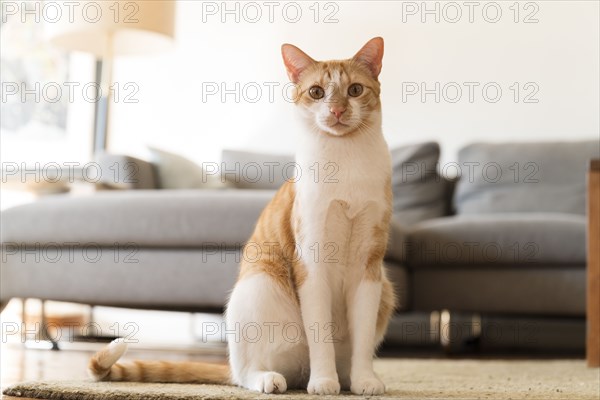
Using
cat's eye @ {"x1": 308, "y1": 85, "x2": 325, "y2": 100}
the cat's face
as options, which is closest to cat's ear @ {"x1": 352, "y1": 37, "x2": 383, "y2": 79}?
the cat's face

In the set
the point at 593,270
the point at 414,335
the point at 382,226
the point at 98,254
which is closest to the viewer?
→ the point at 382,226

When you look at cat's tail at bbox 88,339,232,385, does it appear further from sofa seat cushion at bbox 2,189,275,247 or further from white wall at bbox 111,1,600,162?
white wall at bbox 111,1,600,162

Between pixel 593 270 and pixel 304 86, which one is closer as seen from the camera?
pixel 304 86

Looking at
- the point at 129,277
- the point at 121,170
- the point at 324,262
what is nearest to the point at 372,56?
the point at 324,262

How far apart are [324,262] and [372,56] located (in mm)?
408

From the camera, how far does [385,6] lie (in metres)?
4.05

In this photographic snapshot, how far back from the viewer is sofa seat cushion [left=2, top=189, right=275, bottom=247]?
239 centimetres

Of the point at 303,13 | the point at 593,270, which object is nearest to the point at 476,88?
the point at 303,13

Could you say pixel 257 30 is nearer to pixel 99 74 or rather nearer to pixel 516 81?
pixel 99 74

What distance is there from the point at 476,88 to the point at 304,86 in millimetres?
2610

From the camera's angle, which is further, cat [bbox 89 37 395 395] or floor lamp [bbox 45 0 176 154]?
floor lamp [bbox 45 0 176 154]

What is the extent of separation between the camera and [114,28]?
3.65 metres

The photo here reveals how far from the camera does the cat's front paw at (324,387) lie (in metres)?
1.36

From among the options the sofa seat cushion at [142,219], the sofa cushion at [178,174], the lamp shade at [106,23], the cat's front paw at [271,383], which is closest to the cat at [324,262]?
the cat's front paw at [271,383]
